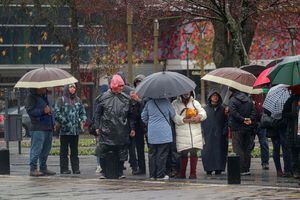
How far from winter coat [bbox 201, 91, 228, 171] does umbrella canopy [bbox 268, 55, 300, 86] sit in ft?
7.11

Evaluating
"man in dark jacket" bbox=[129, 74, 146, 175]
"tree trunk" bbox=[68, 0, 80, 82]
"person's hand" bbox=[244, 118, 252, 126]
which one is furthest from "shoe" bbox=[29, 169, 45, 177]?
"tree trunk" bbox=[68, 0, 80, 82]

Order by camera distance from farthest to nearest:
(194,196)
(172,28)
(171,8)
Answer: (172,28)
(171,8)
(194,196)

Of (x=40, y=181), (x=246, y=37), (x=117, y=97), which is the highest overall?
(x=246, y=37)

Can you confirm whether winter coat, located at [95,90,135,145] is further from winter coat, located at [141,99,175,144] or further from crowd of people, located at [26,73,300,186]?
winter coat, located at [141,99,175,144]

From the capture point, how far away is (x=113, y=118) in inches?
632

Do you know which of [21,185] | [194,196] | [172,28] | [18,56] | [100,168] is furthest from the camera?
[18,56]

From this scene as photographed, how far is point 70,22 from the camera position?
3497 centimetres

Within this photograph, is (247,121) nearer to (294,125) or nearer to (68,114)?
(294,125)

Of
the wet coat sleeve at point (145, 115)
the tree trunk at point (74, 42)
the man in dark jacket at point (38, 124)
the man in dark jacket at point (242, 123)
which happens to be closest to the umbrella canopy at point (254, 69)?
the man in dark jacket at point (242, 123)

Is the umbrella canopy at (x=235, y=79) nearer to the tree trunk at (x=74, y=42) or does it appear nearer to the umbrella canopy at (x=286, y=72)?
the umbrella canopy at (x=286, y=72)

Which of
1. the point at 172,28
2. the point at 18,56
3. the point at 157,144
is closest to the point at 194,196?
the point at 157,144

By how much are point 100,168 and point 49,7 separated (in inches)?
702

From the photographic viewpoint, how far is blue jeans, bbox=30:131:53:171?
16.7 meters

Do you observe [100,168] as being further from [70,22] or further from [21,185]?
[70,22]
